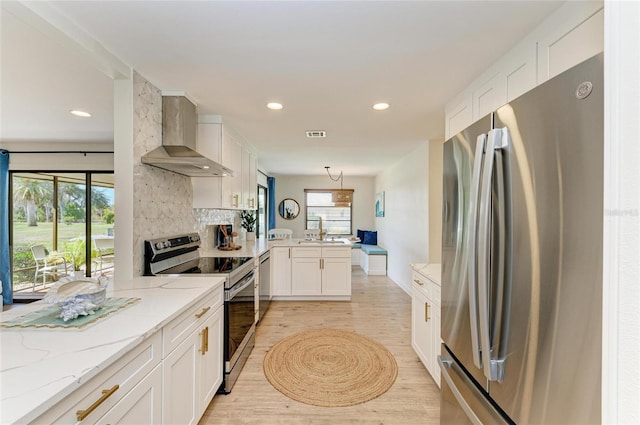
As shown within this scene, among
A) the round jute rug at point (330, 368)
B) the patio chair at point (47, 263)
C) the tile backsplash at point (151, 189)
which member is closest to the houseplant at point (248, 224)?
the tile backsplash at point (151, 189)

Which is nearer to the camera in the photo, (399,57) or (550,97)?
(550,97)

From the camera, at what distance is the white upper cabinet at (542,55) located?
3.91 ft

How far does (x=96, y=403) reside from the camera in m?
0.86

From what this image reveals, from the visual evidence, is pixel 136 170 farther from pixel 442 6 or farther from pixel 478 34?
pixel 478 34

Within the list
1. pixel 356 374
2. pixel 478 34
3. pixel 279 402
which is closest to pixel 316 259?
pixel 356 374

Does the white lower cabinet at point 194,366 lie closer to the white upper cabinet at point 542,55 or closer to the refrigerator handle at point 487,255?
the refrigerator handle at point 487,255

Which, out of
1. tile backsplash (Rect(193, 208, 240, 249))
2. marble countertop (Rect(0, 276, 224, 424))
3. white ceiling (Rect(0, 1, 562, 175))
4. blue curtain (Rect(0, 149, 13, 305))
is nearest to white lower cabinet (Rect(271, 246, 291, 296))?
tile backsplash (Rect(193, 208, 240, 249))

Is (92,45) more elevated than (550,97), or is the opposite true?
(92,45)

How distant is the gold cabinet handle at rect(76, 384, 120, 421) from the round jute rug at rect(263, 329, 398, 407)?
1.45 m

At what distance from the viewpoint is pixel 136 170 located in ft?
6.41

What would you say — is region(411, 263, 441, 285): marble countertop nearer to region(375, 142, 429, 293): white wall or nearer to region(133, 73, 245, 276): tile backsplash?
region(375, 142, 429, 293): white wall

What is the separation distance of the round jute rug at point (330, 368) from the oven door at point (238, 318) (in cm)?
35

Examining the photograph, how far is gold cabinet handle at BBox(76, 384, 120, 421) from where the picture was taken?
809 millimetres

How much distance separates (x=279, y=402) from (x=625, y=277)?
217 centimetres
